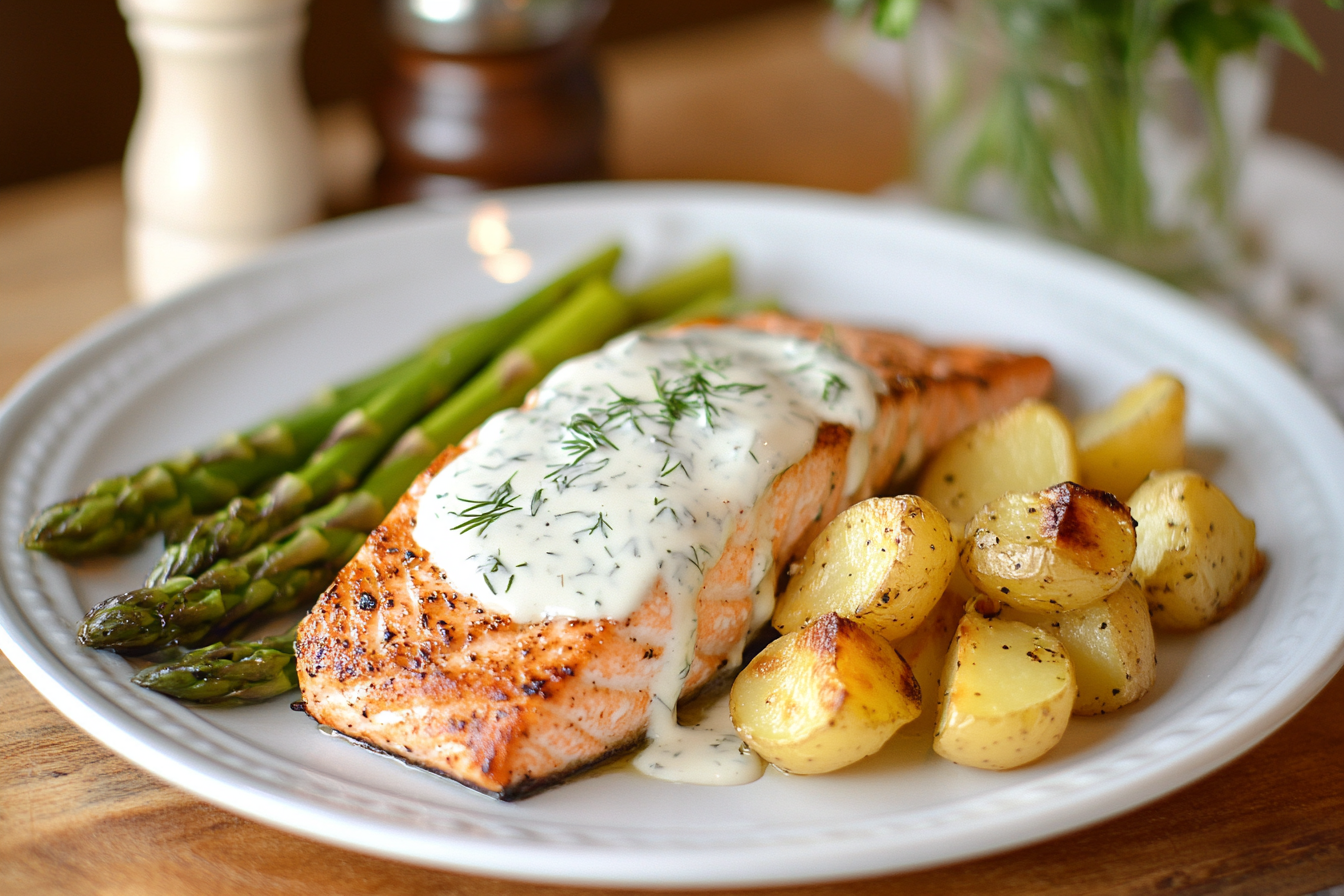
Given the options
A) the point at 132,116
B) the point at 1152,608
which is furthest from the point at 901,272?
the point at 132,116

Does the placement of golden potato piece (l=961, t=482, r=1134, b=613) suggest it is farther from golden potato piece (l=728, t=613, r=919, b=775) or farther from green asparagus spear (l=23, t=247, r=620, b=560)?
green asparagus spear (l=23, t=247, r=620, b=560)

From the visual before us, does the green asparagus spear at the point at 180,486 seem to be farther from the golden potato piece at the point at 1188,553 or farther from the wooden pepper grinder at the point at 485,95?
the golden potato piece at the point at 1188,553

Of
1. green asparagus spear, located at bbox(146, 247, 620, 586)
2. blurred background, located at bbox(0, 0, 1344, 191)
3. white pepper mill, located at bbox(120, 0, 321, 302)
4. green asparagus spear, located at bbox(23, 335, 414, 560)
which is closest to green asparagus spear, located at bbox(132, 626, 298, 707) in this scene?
green asparagus spear, located at bbox(146, 247, 620, 586)

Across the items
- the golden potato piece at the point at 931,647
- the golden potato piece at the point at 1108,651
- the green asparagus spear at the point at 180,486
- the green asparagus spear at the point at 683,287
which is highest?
the golden potato piece at the point at 1108,651

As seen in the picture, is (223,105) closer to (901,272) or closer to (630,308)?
(630,308)

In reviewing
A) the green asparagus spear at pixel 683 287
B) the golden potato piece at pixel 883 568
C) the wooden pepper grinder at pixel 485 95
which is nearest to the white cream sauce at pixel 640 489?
the golden potato piece at pixel 883 568

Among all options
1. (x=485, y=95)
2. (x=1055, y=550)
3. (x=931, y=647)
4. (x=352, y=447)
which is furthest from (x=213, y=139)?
(x=1055, y=550)

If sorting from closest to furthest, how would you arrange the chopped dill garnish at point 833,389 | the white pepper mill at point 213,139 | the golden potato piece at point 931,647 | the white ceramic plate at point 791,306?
the white ceramic plate at point 791,306
the golden potato piece at point 931,647
the chopped dill garnish at point 833,389
the white pepper mill at point 213,139
